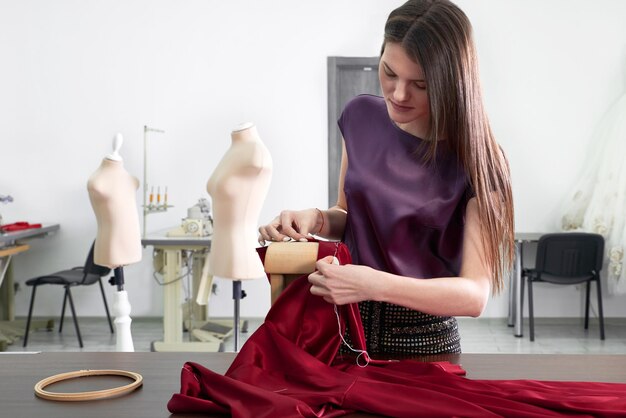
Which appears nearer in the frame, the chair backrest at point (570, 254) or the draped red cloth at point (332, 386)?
the draped red cloth at point (332, 386)

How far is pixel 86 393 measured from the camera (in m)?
1.27

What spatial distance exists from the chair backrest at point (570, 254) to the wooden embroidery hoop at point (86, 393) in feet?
14.7

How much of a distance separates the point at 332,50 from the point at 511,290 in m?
2.55

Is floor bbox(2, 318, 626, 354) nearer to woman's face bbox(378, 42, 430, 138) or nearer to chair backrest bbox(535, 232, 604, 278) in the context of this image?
chair backrest bbox(535, 232, 604, 278)

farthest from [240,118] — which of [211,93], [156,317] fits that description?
[156,317]

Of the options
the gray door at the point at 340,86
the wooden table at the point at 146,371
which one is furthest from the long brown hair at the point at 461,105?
the gray door at the point at 340,86

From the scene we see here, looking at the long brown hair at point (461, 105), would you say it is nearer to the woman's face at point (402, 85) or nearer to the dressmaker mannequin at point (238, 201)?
the woman's face at point (402, 85)

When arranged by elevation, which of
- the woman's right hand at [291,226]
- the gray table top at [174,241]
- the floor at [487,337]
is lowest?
the floor at [487,337]

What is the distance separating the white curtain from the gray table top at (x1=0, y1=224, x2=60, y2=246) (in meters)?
4.35

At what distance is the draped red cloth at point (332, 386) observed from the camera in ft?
3.77

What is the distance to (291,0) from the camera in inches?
242

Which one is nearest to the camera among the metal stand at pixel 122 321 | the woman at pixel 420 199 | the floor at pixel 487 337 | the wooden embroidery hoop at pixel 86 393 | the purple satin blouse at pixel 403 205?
the wooden embroidery hoop at pixel 86 393

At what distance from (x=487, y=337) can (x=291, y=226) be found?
443 cm

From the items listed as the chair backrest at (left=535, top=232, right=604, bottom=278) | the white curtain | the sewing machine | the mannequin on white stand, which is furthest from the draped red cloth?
the white curtain
